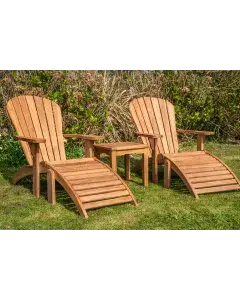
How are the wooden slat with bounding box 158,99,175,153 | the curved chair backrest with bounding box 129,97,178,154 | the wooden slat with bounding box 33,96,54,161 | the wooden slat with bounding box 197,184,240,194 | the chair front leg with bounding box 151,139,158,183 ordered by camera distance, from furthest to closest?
the wooden slat with bounding box 158,99,175,153 < the curved chair backrest with bounding box 129,97,178,154 < the chair front leg with bounding box 151,139,158,183 < the wooden slat with bounding box 33,96,54,161 < the wooden slat with bounding box 197,184,240,194

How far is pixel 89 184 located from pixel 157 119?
1.71m

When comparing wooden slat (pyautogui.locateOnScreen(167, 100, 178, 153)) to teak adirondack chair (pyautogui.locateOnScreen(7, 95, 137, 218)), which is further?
wooden slat (pyautogui.locateOnScreen(167, 100, 178, 153))

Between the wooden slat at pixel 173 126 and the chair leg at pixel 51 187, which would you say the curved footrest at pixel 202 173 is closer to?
the wooden slat at pixel 173 126

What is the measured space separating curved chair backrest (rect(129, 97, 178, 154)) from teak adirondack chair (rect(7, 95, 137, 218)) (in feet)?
2.91

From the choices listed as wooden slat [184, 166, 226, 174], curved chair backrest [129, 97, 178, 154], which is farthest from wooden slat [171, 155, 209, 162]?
curved chair backrest [129, 97, 178, 154]

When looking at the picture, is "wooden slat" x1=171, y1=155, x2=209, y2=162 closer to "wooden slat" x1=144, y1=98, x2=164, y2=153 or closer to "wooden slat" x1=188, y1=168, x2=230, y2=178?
"wooden slat" x1=188, y1=168, x2=230, y2=178

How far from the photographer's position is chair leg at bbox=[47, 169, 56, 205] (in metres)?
4.60

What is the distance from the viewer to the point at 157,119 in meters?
5.88

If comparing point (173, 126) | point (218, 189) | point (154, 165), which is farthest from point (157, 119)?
point (218, 189)

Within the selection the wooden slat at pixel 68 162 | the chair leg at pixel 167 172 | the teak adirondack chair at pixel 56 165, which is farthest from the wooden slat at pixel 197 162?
the wooden slat at pixel 68 162

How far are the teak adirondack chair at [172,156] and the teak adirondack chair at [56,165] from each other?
729 millimetres

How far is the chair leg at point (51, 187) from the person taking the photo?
15.1ft

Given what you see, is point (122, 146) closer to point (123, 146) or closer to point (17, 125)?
point (123, 146)

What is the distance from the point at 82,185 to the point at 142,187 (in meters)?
1.20
